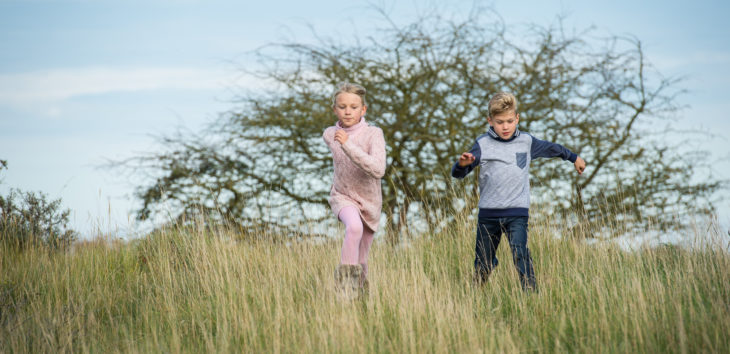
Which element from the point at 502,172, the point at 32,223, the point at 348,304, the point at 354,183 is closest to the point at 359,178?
the point at 354,183

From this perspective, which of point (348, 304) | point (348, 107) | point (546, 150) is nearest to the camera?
point (348, 304)

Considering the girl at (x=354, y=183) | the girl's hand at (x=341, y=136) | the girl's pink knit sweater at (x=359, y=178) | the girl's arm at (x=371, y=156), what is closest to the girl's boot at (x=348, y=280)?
the girl at (x=354, y=183)

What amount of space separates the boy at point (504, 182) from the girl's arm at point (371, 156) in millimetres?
607

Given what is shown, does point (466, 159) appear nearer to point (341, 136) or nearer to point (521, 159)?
point (521, 159)

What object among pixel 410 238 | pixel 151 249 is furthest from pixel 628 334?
pixel 151 249

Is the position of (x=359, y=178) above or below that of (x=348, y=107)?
below

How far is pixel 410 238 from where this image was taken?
686cm

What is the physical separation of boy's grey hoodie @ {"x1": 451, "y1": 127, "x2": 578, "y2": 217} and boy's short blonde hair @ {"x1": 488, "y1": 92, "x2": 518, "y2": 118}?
0.61ft

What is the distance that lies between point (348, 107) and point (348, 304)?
1484 millimetres

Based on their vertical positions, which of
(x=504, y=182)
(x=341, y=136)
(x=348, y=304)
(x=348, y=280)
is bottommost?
(x=348, y=304)

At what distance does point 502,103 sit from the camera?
15.7ft

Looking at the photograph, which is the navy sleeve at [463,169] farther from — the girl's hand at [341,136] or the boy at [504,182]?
the girl's hand at [341,136]

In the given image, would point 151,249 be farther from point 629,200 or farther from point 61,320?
point 629,200

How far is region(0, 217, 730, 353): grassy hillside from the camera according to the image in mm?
3854
